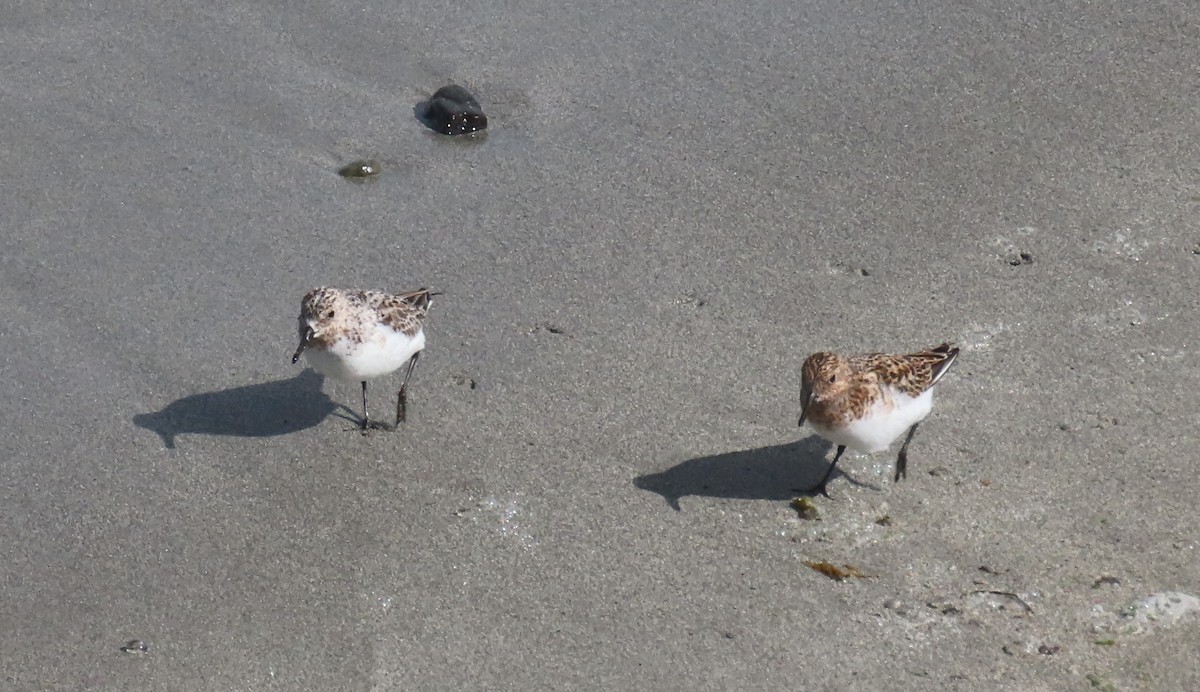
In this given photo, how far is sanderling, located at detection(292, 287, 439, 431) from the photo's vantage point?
5.82m

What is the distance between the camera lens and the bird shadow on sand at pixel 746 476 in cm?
582

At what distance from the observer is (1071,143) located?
25.5ft

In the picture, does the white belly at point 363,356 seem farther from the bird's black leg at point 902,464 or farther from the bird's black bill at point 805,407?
the bird's black leg at point 902,464

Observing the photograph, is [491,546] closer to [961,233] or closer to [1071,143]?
[961,233]

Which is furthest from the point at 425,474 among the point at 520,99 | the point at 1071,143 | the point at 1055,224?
the point at 1071,143

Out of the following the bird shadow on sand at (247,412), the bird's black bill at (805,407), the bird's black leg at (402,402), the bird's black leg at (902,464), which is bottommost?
the bird shadow on sand at (247,412)

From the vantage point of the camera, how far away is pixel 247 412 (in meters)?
6.13

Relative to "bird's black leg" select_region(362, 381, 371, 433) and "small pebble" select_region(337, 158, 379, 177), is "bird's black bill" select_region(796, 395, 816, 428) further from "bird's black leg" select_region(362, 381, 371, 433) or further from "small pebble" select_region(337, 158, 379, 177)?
"small pebble" select_region(337, 158, 379, 177)

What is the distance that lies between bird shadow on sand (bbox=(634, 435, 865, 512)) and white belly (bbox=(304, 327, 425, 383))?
115cm

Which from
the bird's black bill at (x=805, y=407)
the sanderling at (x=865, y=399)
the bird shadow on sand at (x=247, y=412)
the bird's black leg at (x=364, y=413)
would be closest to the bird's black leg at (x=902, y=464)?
the sanderling at (x=865, y=399)

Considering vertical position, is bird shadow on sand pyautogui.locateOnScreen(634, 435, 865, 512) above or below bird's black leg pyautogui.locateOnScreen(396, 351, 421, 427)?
above

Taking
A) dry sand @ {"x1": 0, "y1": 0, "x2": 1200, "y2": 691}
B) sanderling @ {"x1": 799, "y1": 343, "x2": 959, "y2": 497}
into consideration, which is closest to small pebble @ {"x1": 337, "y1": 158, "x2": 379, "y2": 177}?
dry sand @ {"x1": 0, "y1": 0, "x2": 1200, "y2": 691}

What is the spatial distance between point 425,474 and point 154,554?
1117 mm

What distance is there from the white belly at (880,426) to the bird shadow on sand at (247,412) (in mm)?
2232
